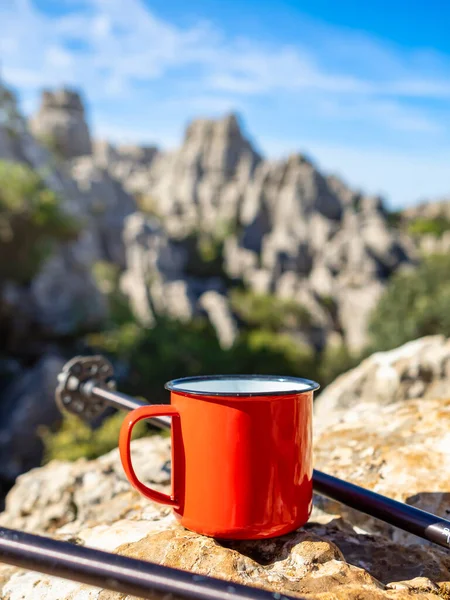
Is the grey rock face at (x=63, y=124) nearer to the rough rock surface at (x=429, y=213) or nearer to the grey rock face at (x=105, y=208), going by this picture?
the grey rock face at (x=105, y=208)

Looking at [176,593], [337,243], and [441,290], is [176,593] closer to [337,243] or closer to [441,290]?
[441,290]

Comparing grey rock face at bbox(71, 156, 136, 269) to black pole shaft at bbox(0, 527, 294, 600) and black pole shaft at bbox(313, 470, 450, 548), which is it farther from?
black pole shaft at bbox(0, 527, 294, 600)

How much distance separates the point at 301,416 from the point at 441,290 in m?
20.9

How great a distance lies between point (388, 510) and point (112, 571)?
26.3 inches

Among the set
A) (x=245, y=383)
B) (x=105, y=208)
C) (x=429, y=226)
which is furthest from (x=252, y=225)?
(x=245, y=383)

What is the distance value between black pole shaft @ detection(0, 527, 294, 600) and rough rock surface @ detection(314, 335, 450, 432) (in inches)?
65.4

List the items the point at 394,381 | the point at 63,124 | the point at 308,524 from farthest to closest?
the point at 63,124 < the point at 394,381 < the point at 308,524

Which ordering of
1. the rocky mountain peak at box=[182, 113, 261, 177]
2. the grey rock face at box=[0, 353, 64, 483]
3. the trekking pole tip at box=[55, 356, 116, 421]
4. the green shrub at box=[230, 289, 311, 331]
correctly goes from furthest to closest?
the rocky mountain peak at box=[182, 113, 261, 177] → the green shrub at box=[230, 289, 311, 331] → the grey rock face at box=[0, 353, 64, 483] → the trekking pole tip at box=[55, 356, 116, 421]

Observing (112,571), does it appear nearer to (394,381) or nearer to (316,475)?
(316,475)

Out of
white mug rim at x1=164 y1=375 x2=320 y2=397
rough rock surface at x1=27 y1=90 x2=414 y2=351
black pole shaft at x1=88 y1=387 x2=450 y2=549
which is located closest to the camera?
black pole shaft at x1=88 y1=387 x2=450 y2=549

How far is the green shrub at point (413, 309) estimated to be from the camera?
65.5 ft

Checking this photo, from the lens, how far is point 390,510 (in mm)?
1247

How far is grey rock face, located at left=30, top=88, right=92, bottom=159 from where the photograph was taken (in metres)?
47.8

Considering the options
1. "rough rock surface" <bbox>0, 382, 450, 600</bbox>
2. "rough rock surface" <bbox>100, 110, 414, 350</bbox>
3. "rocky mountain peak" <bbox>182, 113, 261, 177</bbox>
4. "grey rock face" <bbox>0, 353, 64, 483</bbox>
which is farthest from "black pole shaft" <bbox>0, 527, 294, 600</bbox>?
"rocky mountain peak" <bbox>182, 113, 261, 177</bbox>
